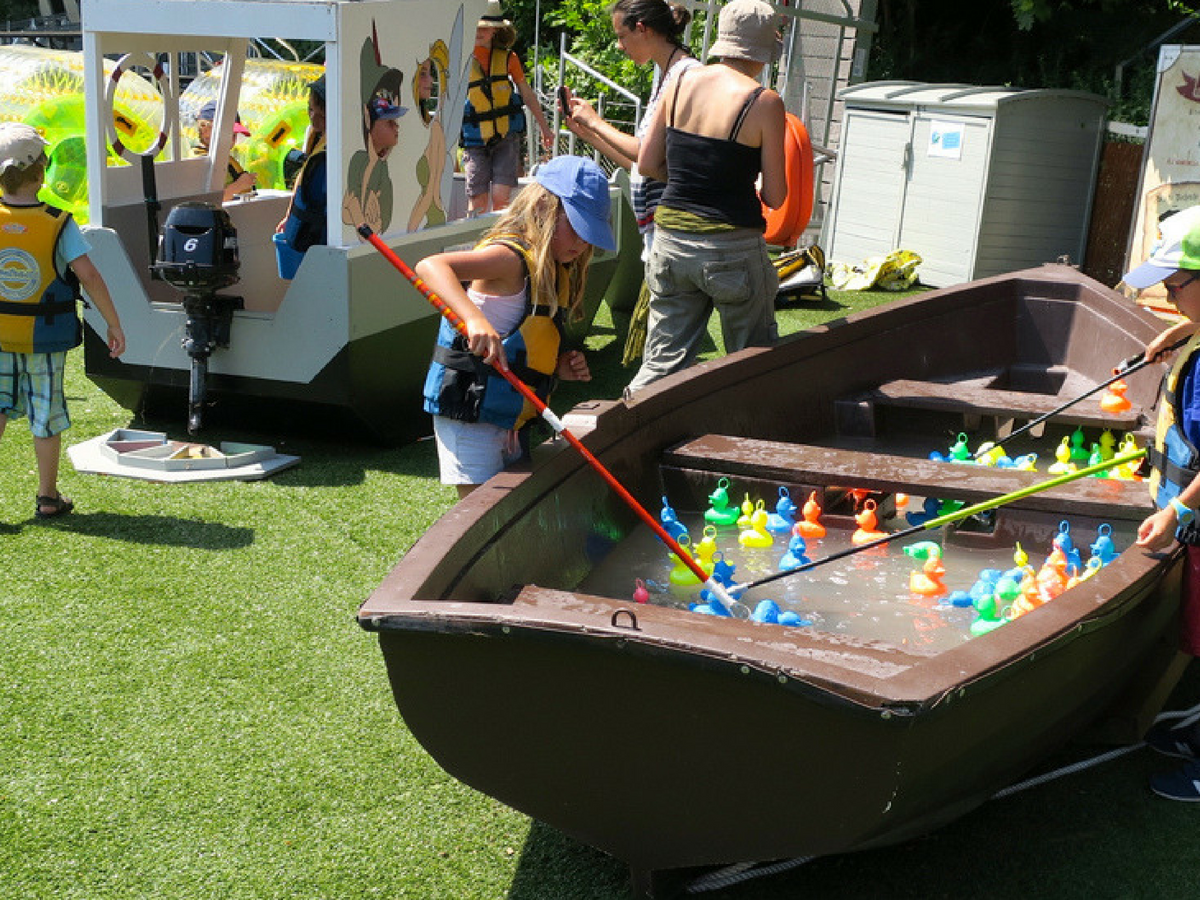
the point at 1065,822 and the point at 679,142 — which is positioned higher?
the point at 679,142

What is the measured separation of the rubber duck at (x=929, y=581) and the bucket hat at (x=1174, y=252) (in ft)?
3.81

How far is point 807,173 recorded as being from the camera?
6215 mm

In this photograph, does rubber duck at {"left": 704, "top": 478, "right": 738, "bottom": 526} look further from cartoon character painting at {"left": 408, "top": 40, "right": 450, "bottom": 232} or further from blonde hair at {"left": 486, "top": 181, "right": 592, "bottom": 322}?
cartoon character painting at {"left": 408, "top": 40, "right": 450, "bottom": 232}

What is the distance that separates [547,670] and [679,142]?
305cm

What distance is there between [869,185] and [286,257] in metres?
6.50

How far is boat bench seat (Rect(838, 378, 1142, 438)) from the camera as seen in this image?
5801mm

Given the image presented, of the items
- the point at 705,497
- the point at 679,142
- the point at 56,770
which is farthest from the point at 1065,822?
the point at 679,142

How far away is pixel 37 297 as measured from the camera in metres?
5.24

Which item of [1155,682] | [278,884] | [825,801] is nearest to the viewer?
[825,801]

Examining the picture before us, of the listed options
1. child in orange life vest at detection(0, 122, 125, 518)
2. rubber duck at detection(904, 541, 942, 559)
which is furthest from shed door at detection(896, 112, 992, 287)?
child in orange life vest at detection(0, 122, 125, 518)

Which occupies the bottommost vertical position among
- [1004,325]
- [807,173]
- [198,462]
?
[198,462]

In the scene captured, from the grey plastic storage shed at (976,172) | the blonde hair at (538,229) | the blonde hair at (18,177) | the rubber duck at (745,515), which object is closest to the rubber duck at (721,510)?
the rubber duck at (745,515)

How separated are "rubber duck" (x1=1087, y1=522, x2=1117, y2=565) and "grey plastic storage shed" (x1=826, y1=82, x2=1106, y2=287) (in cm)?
677

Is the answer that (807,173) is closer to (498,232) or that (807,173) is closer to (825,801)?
(498,232)
